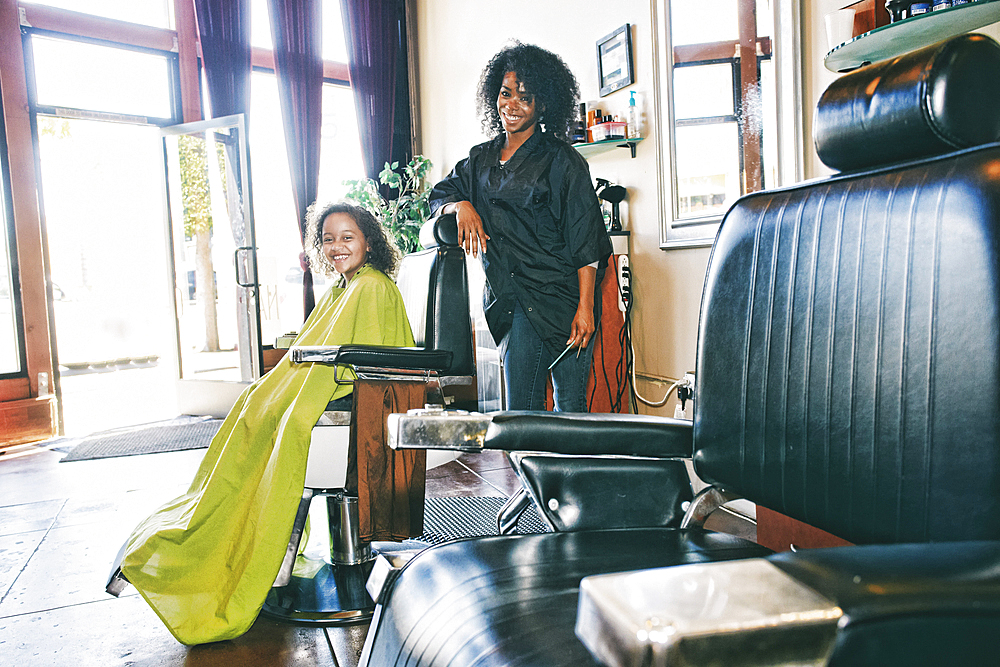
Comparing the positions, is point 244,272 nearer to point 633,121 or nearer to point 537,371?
point 633,121

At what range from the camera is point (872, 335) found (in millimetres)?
796

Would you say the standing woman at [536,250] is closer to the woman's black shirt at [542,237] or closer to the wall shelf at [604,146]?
the woman's black shirt at [542,237]

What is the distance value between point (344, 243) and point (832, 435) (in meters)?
1.74

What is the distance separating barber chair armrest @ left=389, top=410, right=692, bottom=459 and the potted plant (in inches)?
158

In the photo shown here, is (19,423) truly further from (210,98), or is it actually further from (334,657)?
(334,657)

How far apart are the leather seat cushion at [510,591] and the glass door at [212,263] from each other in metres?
4.00

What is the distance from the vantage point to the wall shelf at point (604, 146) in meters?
2.94

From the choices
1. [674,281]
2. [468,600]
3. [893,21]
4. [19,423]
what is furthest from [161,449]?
[893,21]

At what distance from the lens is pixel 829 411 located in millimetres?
833

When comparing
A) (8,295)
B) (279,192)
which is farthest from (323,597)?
(279,192)

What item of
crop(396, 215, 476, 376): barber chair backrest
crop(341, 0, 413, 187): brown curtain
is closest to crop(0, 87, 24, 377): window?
crop(341, 0, 413, 187): brown curtain

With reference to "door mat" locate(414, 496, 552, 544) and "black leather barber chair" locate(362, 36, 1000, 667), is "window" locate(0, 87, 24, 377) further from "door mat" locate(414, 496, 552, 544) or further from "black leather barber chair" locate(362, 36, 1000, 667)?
"black leather barber chair" locate(362, 36, 1000, 667)

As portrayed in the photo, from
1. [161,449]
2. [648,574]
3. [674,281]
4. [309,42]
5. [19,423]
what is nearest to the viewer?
[648,574]

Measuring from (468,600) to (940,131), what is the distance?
0.73 m
